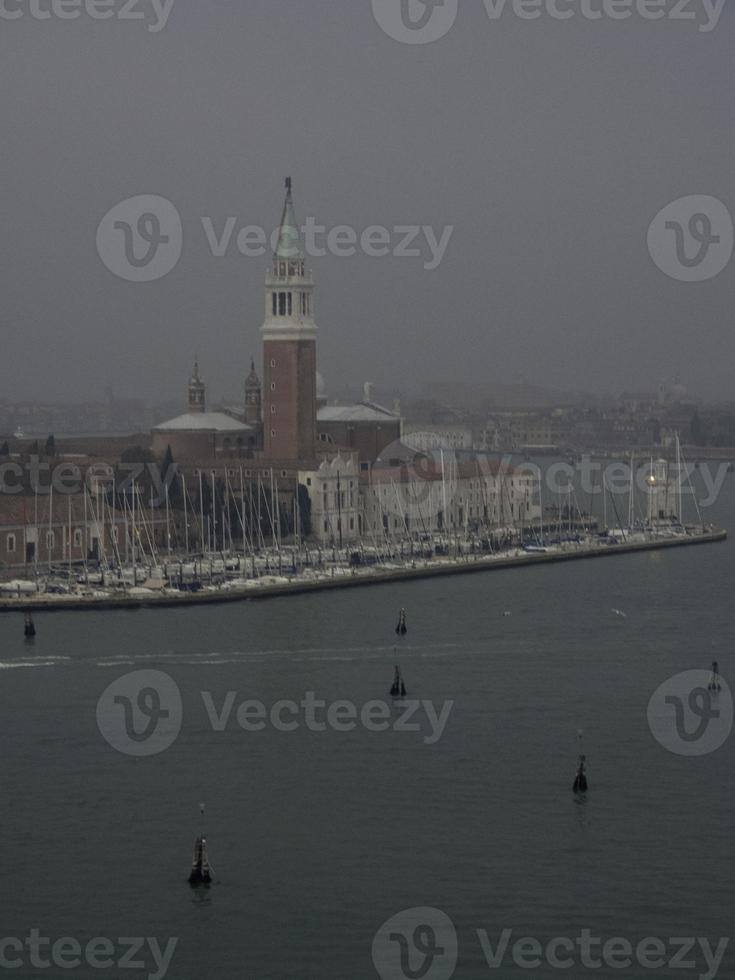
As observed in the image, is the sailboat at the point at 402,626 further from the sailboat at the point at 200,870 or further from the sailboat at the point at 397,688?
the sailboat at the point at 200,870

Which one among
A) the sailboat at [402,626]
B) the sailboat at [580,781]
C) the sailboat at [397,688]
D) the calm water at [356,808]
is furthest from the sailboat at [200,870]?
the sailboat at [402,626]

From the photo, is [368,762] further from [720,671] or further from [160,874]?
[720,671]

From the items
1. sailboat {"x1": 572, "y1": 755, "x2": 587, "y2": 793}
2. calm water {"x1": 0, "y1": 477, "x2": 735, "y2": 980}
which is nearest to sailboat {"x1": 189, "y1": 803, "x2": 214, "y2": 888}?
calm water {"x1": 0, "y1": 477, "x2": 735, "y2": 980}

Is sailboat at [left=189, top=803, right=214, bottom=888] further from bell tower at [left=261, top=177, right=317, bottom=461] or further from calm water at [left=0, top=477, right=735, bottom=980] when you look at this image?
bell tower at [left=261, top=177, right=317, bottom=461]

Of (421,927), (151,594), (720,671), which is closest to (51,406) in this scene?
(151,594)

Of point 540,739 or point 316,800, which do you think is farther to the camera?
point 540,739

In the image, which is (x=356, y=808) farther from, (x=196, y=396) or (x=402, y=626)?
(x=196, y=396)
